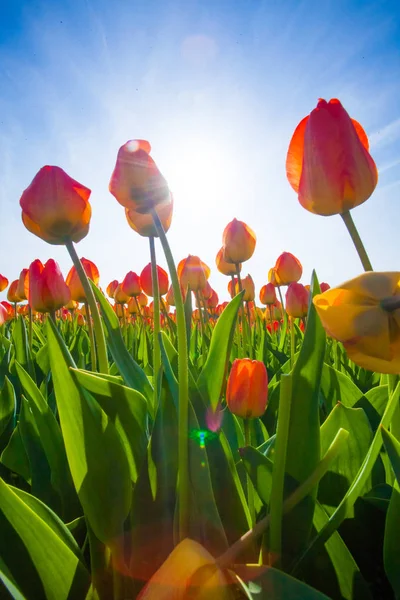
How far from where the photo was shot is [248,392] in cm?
86

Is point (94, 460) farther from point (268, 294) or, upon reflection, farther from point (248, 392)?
point (268, 294)

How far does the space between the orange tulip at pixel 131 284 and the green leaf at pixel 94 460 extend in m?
2.61

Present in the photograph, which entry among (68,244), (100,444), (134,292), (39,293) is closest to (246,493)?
(100,444)

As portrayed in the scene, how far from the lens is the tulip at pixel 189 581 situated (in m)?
0.46

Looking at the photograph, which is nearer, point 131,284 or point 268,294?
point 131,284

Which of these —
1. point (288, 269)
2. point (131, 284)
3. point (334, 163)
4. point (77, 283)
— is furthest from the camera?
point (131, 284)

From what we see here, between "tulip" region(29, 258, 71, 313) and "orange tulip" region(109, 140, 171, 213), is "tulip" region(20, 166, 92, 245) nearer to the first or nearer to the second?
"orange tulip" region(109, 140, 171, 213)

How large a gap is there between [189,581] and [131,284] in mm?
2878

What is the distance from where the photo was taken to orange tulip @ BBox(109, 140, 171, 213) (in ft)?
2.22

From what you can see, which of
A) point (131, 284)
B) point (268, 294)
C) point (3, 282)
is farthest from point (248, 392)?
point (3, 282)

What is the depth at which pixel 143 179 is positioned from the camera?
0.68 metres

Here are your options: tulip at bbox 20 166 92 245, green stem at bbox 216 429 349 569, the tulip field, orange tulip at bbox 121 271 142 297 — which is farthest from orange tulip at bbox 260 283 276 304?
green stem at bbox 216 429 349 569

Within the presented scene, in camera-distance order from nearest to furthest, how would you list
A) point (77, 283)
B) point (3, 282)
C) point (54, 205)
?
point (54, 205)
point (77, 283)
point (3, 282)

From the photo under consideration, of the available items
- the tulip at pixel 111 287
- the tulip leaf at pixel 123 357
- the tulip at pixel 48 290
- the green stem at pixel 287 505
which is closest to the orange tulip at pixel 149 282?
the tulip at pixel 48 290
